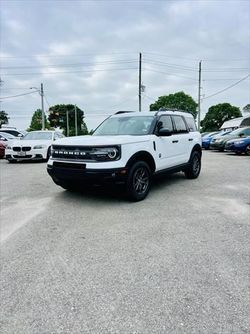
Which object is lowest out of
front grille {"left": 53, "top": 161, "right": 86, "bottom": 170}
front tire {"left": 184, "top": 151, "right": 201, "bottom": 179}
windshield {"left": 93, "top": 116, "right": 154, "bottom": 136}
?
front tire {"left": 184, "top": 151, "right": 201, "bottom": 179}

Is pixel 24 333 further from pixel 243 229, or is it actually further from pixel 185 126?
pixel 185 126

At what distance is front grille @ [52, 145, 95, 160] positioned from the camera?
18.2 feet

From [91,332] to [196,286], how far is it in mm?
1108

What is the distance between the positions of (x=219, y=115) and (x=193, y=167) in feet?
221

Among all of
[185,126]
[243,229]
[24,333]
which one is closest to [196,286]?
[24,333]

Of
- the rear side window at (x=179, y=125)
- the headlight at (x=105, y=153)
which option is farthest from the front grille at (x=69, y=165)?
the rear side window at (x=179, y=125)

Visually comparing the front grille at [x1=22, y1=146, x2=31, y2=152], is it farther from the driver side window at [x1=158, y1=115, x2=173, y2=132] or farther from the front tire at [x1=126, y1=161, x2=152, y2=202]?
the front tire at [x1=126, y1=161, x2=152, y2=202]

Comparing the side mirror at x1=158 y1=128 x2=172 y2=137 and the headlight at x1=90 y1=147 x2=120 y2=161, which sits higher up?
the side mirror at x1=158 y1=128 x2=172 y2=137

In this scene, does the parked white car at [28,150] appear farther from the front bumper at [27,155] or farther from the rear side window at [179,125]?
the rear side window at [179,125]

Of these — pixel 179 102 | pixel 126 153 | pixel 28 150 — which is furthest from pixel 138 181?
pixel 179 102

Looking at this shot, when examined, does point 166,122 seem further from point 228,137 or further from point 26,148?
point 228,137

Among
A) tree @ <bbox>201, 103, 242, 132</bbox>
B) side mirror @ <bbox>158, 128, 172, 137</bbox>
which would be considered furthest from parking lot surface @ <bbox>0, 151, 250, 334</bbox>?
tree @ <bbox>201, 103, 242, 132</bbox>

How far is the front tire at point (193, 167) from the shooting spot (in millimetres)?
8416

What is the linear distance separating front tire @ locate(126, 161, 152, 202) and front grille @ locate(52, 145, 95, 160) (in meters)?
0.83
